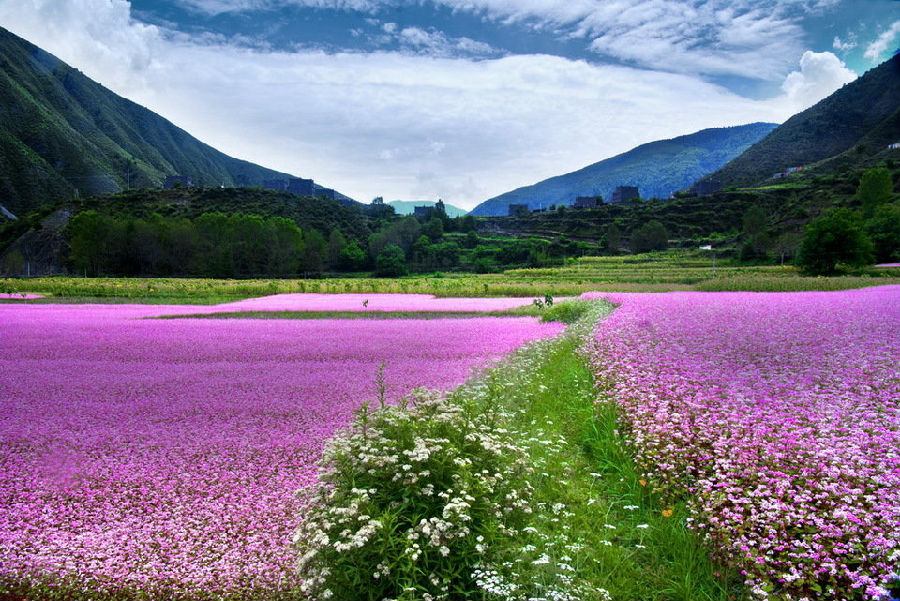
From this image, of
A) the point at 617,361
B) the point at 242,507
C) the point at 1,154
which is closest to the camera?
the point at 242,507

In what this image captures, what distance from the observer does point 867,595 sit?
3.27 meters

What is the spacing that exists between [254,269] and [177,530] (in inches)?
3643

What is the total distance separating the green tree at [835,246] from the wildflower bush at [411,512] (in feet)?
196

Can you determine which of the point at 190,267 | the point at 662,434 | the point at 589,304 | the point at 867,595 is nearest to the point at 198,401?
the point at 662,434

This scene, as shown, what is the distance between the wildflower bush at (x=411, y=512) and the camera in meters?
3.55

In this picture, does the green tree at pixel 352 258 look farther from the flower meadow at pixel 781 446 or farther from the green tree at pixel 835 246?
the flower meadow at pixel 781 446

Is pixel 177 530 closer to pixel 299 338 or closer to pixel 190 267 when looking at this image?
pixel 299 338

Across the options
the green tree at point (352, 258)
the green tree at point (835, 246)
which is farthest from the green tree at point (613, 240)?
the green tree at point (835, 246)

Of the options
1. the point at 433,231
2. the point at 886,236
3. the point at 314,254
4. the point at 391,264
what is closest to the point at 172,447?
the point at 886,236

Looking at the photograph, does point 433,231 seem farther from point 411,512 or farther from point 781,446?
point 411,512

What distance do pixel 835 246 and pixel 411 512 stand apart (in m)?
62.5

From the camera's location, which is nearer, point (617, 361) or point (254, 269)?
point (617, 361)

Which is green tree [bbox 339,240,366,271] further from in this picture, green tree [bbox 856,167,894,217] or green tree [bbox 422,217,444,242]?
green tree [bbox 856,167,894,217]

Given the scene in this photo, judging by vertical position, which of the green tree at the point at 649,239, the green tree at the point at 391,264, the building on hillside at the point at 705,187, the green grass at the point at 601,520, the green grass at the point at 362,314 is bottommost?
the green grass at the point at 601,520
